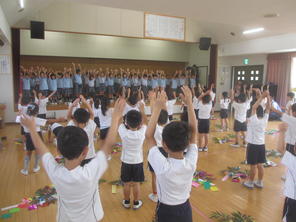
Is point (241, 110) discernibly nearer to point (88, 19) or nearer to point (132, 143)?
point (132, 143)

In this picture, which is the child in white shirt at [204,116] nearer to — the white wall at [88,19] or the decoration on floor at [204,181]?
the decoration on floor at [204,181]

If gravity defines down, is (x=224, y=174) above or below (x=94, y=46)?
below

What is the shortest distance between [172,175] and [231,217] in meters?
1.94

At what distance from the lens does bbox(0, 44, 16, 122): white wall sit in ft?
27.6

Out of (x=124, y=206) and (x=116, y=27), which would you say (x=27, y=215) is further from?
(x=116, y=27)

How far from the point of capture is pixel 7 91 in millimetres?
8594

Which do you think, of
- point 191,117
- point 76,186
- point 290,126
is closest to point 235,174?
point 290,126

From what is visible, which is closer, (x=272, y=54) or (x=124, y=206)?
(x=124, y=206)

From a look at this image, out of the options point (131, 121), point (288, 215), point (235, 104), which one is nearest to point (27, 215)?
point (131, 121)

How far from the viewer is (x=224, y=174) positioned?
444 cm

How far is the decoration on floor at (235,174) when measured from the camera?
4227 mm

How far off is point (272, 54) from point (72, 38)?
938 centimetres

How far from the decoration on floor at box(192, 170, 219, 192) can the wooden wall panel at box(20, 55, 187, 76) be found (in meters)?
9.45

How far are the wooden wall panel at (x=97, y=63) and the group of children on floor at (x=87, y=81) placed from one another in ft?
0.93
